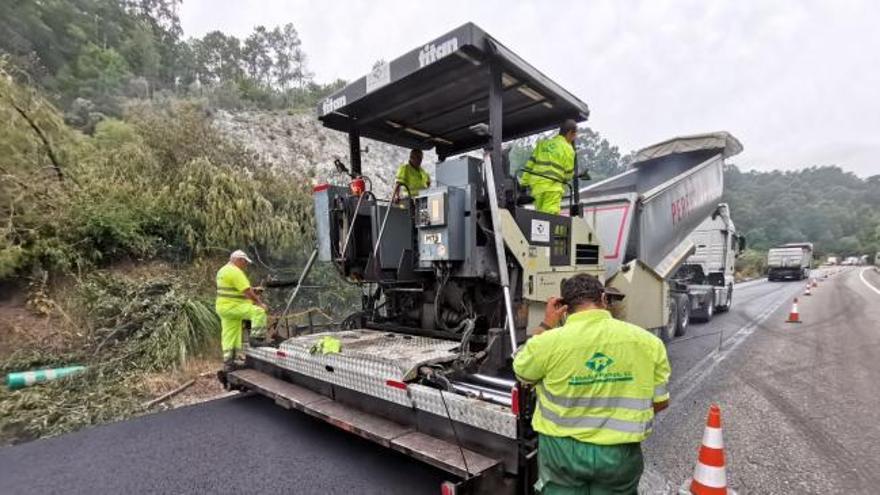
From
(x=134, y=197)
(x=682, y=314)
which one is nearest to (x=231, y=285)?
(x=134, y=197)

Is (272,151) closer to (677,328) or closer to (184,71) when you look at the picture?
(677,328)

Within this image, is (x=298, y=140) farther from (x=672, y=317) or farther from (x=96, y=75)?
(x=672, y=317)

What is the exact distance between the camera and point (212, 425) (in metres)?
3.70

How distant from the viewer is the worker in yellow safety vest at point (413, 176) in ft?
14.5

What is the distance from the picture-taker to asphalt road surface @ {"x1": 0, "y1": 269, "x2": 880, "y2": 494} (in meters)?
2.76

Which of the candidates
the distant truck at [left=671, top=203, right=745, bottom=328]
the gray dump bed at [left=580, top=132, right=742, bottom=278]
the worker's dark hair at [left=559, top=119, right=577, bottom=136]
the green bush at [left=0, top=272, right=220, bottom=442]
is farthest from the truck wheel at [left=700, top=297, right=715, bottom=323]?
the green bush at [left=0, top=272, right=220, bottom=442]

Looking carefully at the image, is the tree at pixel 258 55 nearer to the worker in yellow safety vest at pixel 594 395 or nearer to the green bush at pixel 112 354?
the green bush at pixel 112 354

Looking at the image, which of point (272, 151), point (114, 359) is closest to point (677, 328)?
point (114, 359)

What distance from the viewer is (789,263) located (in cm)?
2502

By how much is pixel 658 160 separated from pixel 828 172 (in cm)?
15232

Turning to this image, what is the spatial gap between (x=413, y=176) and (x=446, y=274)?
1.62 meters

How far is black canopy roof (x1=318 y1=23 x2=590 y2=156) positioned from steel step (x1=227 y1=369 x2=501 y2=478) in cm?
205

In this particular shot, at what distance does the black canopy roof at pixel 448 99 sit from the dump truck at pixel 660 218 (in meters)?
1.70

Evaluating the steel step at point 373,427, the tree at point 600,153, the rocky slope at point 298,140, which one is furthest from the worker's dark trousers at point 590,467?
the tree at point 600,153
